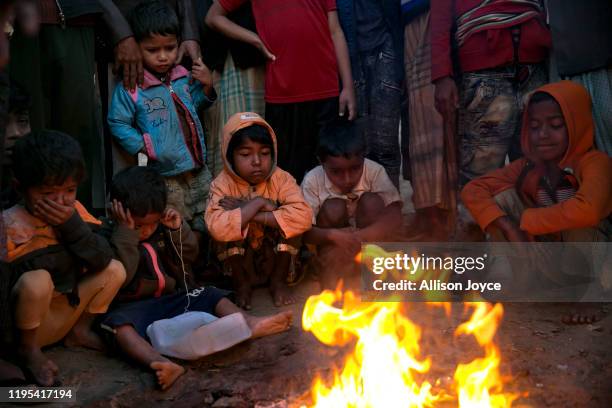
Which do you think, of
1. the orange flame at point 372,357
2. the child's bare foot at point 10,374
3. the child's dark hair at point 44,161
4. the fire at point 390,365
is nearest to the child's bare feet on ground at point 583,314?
the fire at point 390,365

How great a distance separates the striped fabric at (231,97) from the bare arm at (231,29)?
7.2 inches

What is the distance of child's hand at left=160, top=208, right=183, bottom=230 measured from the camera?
4148 mm

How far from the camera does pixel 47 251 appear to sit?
3531mm

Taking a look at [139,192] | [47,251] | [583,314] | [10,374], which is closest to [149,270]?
[139,192]

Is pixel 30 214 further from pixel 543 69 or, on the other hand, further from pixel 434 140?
pixel 543 69

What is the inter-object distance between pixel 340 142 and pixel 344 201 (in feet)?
1.34

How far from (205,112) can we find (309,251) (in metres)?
1.31

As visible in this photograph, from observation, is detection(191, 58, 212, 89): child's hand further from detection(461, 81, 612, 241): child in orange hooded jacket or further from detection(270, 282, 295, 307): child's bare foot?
detection(461, 81, 612, 241): child in orange hooded jacket

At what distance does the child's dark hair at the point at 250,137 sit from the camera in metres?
4.63

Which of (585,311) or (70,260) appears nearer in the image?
(70,260)

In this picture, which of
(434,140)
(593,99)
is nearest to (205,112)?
(434,140)

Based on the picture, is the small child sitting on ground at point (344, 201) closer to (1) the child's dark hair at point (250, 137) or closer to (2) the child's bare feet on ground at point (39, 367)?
(1) the child's dark hair at point (250, 137)

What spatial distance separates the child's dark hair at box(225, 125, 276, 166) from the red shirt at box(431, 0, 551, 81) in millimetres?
1358

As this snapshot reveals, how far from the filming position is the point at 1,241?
3.15 m
